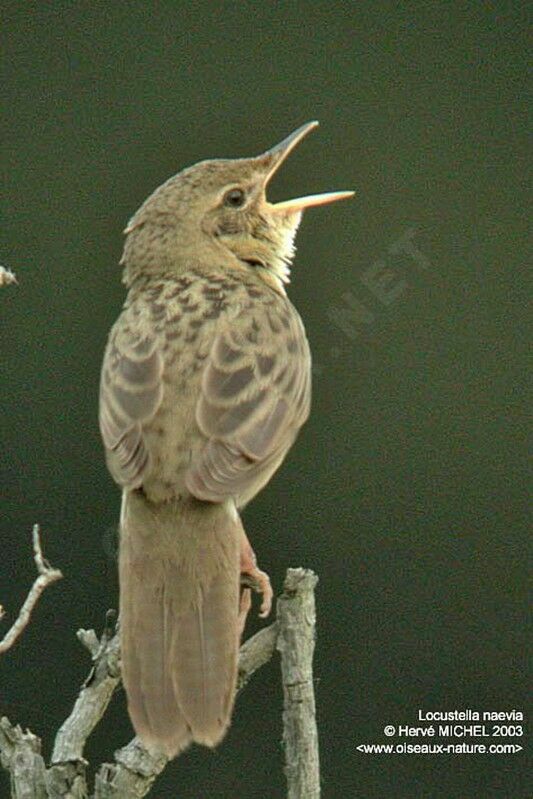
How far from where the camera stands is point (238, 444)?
2.97 metres

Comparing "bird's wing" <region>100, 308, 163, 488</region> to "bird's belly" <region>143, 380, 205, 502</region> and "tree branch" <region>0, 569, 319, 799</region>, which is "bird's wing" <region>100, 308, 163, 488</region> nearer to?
"bird's belly" <region>143, 380, 205, 502</region>

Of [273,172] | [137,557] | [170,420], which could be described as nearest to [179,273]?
[273,172]

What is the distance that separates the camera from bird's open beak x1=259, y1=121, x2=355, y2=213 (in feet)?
12.2

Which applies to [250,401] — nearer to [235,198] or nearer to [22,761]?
[235,198]

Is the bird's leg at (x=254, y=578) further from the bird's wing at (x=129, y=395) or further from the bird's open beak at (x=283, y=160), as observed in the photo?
the bird's open beak at (x=283, y=160)

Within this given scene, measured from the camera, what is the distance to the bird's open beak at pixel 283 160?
3713mm

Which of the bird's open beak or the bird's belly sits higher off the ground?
the bird's open beak

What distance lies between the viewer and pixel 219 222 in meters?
3.69

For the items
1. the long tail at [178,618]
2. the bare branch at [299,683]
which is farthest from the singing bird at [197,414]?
the bare branch at [299,683]

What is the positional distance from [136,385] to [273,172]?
96 centimetres

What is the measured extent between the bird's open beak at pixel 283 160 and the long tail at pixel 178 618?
1116 millimetres

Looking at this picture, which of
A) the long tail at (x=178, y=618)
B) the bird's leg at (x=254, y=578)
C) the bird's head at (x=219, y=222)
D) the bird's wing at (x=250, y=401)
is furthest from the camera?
the bird's head at (x=219, y=222)

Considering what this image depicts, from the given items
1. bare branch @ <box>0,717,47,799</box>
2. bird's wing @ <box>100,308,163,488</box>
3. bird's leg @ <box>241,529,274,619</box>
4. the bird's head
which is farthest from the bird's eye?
bare branch @ <box>0,717,47,799</box>

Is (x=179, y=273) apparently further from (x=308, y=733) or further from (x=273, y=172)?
(x=308, y=733)
